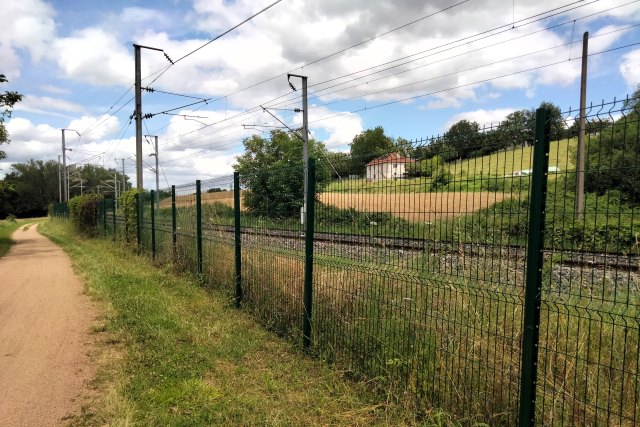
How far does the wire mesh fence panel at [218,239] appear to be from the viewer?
801 centimetres

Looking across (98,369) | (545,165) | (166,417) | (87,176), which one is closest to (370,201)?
(545,165)

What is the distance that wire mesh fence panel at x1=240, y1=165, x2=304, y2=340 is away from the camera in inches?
237

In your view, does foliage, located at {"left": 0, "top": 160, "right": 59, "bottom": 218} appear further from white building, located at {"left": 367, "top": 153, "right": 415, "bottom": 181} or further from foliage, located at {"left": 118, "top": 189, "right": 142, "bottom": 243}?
white building, located at {"left": 367, "top": 153, "right": 415, "bottom": 181}

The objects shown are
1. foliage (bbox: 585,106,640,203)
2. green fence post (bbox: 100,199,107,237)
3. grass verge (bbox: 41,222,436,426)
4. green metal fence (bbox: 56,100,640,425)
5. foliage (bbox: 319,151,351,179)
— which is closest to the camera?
foliage (bbox: 585,106,640,203)

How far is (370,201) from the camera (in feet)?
15.0

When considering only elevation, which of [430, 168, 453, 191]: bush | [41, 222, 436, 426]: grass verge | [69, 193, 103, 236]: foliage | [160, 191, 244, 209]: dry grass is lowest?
[41, 222, 436, 426]: grass verge

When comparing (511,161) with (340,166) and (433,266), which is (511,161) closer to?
(433,266)

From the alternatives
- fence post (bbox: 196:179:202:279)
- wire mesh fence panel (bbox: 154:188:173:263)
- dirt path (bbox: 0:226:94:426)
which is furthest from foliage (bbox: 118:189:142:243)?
fence post (bbox: 196:179:202:279)

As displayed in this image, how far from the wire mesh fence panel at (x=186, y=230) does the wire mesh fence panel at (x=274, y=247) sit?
2.67m

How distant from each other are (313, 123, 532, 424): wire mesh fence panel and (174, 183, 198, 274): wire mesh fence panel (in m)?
5.25

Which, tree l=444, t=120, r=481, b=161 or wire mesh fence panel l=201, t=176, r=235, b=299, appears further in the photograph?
wire mesh fence panel l=201, t=176, r=235, b=299

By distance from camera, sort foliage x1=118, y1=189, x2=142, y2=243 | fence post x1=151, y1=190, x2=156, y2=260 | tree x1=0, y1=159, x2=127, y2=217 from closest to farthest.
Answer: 1. fence post x1=151, y1=190, x2=156, y2=260
2. foliage x1=118, y1=189, x2=142, y2=243
3. tree x1=0, y1=159, x2=127, y2=217

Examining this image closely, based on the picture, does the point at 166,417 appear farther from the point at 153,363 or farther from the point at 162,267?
the point at 162,267

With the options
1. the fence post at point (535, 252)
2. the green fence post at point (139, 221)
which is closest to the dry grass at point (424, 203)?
the fence post at point (535, 252)
